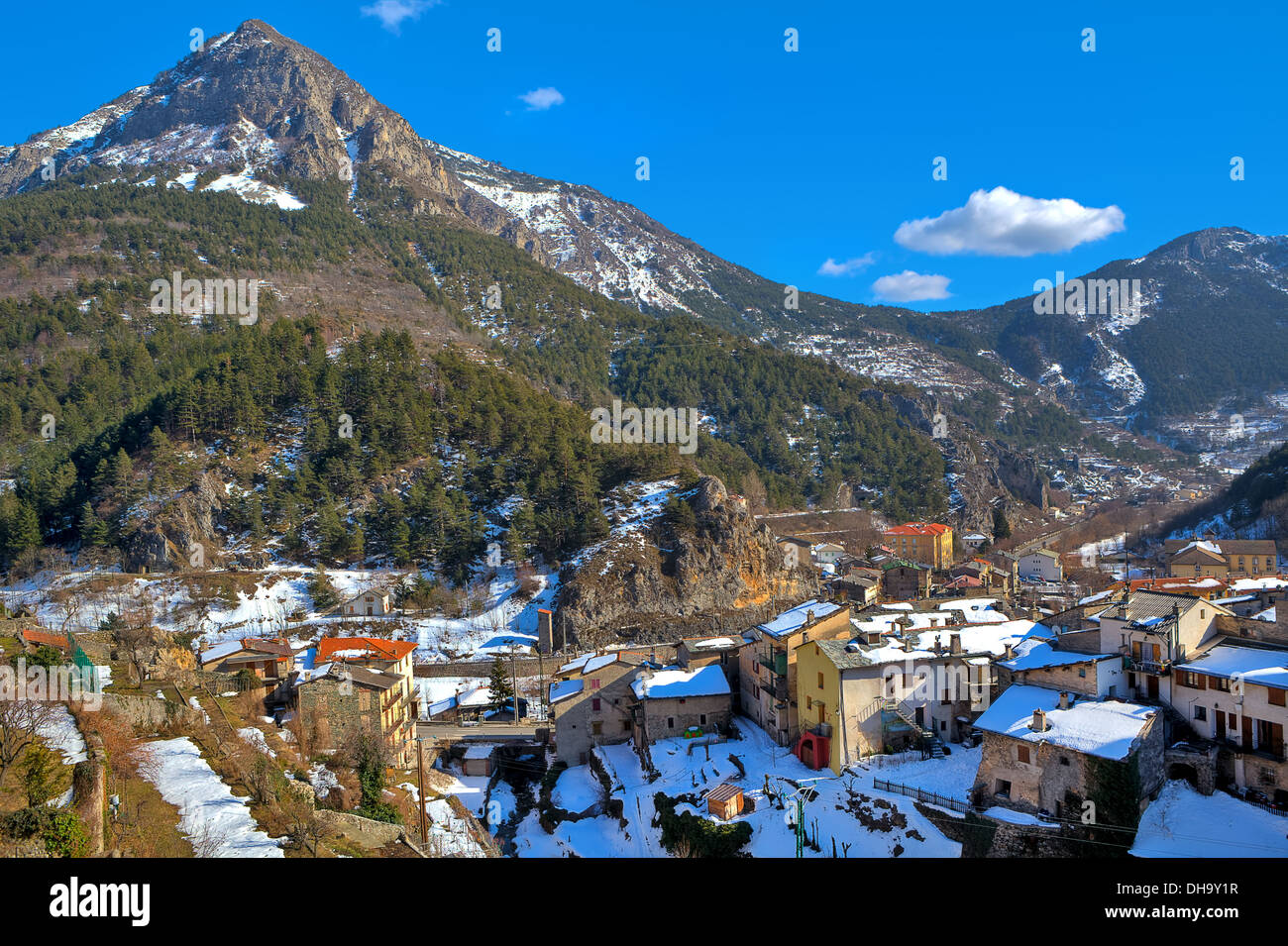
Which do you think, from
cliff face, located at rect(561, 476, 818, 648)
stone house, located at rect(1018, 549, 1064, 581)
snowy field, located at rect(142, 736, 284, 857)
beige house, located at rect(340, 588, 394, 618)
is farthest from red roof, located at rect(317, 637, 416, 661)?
stone house, located at rect(1018, 549, 1064, 581)

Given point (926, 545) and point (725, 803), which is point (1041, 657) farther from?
point (926, 545)

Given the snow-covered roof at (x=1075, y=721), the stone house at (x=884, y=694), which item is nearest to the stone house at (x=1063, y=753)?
the snow-covered roof at (x=1075, y=721)

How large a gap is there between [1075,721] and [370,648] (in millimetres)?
31367

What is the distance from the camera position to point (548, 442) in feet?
237

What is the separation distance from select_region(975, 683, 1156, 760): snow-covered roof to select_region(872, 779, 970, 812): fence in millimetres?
2142

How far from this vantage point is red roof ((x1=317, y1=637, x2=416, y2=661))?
→ 3873 cm

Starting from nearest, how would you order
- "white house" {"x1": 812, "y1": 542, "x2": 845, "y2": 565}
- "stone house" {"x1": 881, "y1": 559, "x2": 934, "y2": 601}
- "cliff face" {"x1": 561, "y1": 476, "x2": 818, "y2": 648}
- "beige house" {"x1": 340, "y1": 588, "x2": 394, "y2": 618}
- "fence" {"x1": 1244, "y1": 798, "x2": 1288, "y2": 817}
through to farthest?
"fence" {"x1": 1244, "y1": 798, "x2": 1288, "y2": 817}, "beige house" {"x1": 340, "y1": 588, "x2": 394, "y2": 618}, "cliff face" {"x1": 561, "y1": 476, "x2": 818, "y2": 648}, "stone house" {"x1": 881, "y1": 559, "x2": 934, "y2": 601}, "white house" {"x1": 812, "y1": 542, "x2": 845, "y2": 565}

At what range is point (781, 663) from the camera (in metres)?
30.2

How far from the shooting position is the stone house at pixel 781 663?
29.5 m

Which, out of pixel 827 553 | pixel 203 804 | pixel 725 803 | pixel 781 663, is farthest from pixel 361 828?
pixel 827 553

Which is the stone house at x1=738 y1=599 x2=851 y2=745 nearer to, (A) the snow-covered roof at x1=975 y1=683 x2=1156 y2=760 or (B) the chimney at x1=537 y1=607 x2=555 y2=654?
(A) the snow-covered roof at x1=975 y1=683 x2=1156 y2=760

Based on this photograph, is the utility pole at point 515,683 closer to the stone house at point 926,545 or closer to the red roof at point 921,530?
the stone house at point 926,545
